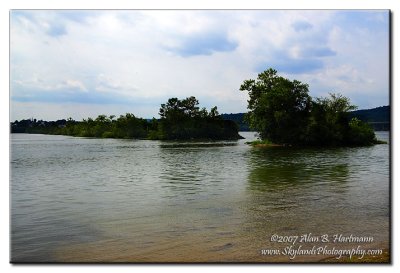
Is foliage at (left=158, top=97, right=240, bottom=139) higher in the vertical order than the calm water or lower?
higher

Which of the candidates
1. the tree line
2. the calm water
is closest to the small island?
the tree line

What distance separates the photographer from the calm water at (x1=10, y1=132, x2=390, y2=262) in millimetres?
5452

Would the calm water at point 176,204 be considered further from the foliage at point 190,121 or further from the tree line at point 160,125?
the foliage at point 190,121

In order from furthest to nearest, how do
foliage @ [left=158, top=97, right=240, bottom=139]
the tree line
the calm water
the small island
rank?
the small island < foliage @ [left=158, top=97, right=240, bottom=139] < the tree line < the calm water

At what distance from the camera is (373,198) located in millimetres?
7352

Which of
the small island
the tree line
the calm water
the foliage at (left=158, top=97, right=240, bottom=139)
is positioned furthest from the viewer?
the small island

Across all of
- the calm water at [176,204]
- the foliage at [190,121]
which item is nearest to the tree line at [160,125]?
the foliage at [190,121]

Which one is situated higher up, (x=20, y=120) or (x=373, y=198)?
(x=20, y=120)

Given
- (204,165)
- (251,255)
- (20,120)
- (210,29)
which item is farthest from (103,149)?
(251,255)

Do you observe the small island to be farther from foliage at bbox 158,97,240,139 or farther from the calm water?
the calm water

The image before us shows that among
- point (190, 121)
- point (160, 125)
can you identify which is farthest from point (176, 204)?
point (190, 121)

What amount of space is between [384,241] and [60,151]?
11933 millimetres

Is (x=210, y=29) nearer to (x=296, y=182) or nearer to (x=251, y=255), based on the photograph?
(x=251, y=255)

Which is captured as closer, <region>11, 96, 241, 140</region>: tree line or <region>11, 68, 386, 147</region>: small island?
<region>11, 96, 241, 140</region>: tree line
